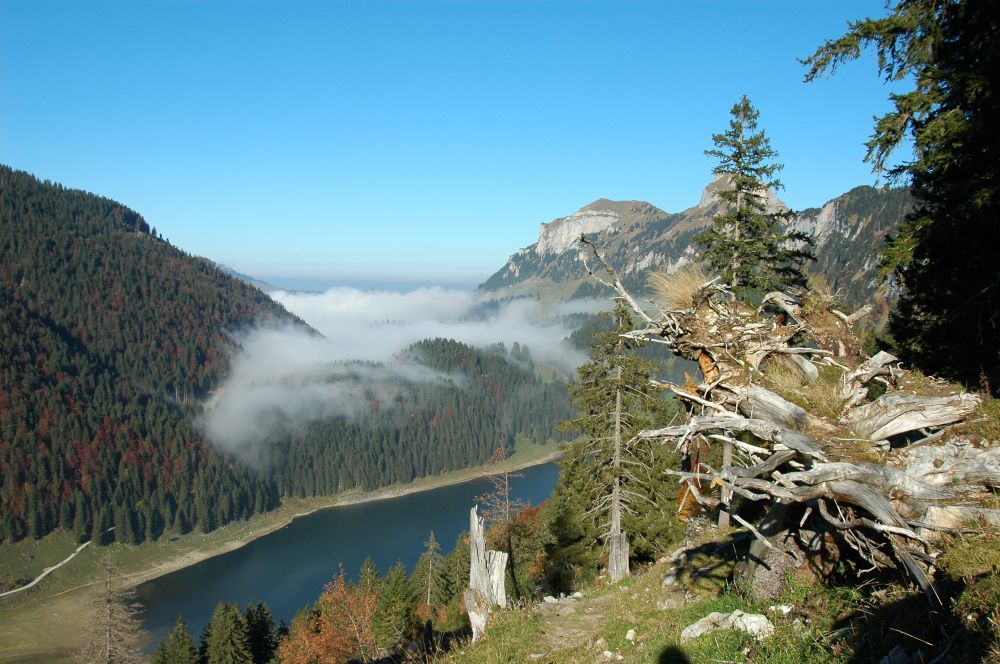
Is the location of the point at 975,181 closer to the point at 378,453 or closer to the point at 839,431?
the point at 839,431

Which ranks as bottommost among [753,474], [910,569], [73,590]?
[73,590]

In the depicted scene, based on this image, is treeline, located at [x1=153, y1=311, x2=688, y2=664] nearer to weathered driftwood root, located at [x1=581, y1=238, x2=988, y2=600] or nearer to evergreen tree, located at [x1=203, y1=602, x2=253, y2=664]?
evergreen tree, located at [x1=203, y1=602, x2=253, y2=664]

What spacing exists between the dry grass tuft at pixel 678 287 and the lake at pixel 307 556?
2369 inches

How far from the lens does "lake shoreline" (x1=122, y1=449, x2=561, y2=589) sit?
3950 inches

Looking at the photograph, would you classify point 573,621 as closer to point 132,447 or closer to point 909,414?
point 909,414

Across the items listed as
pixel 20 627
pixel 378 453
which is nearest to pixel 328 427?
pixel 378 453

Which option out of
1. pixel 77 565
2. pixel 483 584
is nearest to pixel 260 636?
pixel 483 584

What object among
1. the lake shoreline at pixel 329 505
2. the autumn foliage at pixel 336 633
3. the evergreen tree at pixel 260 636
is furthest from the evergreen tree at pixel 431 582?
the lake shoreline at pixel 329 505

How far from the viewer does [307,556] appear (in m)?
102

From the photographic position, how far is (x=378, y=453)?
16350 cm

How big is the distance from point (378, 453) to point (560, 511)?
142 m

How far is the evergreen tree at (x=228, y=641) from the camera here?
128ft

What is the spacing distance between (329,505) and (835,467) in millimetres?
149823

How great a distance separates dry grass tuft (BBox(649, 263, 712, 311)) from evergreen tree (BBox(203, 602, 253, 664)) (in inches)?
1624
